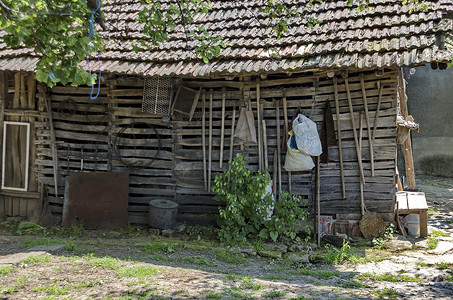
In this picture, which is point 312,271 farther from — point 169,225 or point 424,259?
point 169,225

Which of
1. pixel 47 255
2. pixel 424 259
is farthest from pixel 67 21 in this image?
pixel 424 259

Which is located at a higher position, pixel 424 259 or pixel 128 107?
pixel 128 107

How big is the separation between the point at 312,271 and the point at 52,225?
543cm

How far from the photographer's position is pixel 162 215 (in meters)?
→ 7.92

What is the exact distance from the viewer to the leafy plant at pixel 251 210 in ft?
23.8

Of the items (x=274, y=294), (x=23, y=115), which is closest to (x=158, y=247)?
(x=274, y=294)

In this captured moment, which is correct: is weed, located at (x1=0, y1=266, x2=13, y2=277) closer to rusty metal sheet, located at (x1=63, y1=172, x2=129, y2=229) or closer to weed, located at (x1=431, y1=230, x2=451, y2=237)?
rusty metal sheet, located at (x1=63, y1=172, x2=129, y2=229)

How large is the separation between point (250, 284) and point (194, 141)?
374 centimetres

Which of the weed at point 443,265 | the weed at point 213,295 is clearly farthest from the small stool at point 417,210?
the weed at point 213,295

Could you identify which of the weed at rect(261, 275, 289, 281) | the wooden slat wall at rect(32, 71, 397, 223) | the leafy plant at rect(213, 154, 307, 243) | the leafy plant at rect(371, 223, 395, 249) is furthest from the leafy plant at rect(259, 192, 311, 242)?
the weed at rect(261, 275, 289, 281)

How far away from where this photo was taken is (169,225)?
26.1ft

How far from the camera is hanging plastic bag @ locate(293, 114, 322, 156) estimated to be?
738cm

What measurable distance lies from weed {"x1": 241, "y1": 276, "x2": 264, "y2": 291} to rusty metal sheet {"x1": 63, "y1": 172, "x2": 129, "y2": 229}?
12.5 feet

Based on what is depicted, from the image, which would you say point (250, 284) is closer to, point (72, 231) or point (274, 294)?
point (274, 294)
